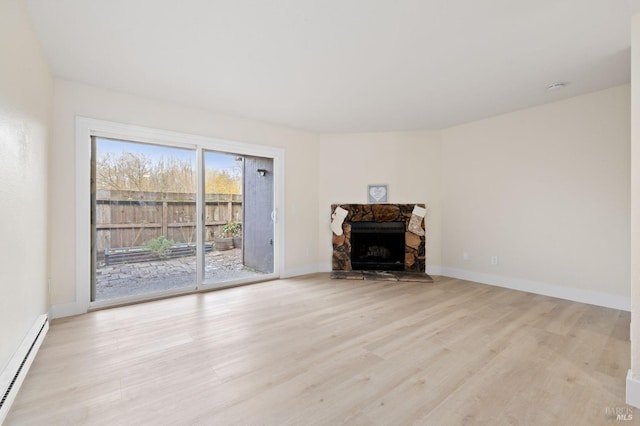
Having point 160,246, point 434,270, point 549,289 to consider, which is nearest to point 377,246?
point 434,270

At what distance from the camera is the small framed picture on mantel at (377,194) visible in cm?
479

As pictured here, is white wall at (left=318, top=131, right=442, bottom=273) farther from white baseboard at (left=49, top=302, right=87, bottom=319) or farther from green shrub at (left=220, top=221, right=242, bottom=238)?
white baseboard at (left=49, top=302, right=87, bottom=319)

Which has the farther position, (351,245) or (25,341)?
(351,245)

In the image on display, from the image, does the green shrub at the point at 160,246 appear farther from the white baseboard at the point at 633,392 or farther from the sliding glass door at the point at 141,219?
the white baseboard at the point at 633,392

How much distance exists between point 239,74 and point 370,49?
4.29 feet

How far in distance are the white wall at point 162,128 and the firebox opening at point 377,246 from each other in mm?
768

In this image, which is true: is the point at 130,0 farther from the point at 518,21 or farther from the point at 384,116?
the point at 384,116

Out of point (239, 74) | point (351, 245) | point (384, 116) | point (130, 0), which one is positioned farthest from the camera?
point (351, 245)

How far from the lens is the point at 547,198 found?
355 centimetres

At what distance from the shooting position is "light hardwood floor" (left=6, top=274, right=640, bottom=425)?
1.48 meters

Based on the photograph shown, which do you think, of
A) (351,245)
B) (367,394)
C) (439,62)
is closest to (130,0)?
(439,62)

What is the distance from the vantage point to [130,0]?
175 centimetres

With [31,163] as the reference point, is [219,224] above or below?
below

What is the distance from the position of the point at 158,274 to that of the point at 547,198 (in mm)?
5218
